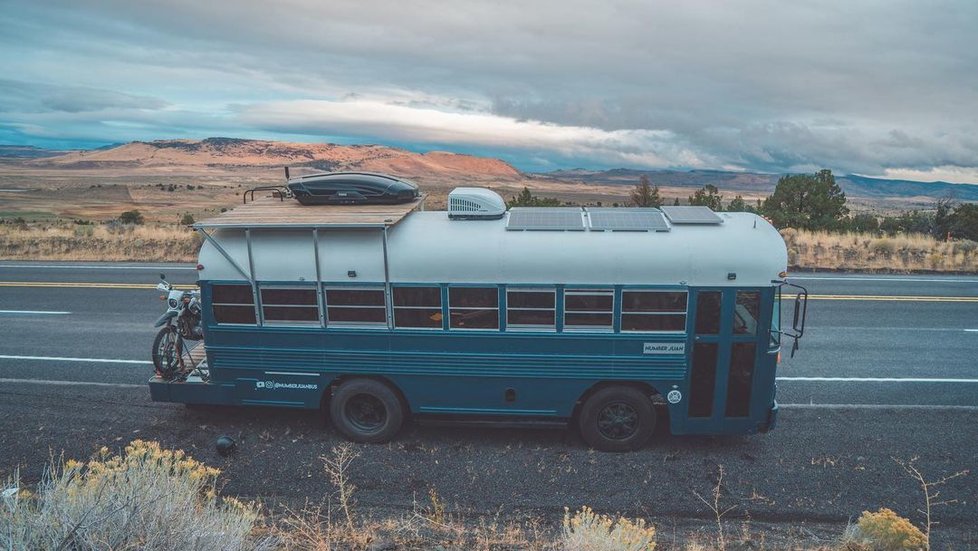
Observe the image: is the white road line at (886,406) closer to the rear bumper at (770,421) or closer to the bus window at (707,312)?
the rear bumper at (770,421)

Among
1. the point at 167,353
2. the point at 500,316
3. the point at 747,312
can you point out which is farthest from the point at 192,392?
the point at 747,312

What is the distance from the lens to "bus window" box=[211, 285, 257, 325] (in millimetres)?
7961

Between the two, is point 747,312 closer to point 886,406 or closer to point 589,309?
point 589,309

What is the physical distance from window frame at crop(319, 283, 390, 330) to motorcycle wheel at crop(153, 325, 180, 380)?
267 cm

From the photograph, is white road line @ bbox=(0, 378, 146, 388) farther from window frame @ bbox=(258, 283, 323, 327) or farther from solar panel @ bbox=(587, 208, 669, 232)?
solar panel @ bbox=(587, 208, 669, 232)

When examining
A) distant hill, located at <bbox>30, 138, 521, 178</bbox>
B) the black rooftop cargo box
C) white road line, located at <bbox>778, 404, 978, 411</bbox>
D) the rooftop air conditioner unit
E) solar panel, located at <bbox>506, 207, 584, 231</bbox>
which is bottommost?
white road line, located at <bbox>778, 404, 978, 411</bbox>

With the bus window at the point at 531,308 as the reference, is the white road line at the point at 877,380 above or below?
below

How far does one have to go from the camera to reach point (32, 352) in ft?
39.8

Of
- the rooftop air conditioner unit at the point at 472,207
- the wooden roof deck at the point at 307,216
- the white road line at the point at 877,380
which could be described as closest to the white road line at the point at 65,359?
the wooden roof deck at the point at 307,216

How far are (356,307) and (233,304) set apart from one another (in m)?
1.70

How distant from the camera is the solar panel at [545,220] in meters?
7.86

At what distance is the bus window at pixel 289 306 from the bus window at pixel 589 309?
3325mm

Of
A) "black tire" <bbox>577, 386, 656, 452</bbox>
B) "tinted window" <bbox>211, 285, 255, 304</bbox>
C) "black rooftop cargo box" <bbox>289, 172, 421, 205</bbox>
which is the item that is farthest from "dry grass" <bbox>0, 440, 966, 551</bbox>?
"black rooftop cargo box" <bbox>289, 172, 421, 205</bbox>

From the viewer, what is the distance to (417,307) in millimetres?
7730
